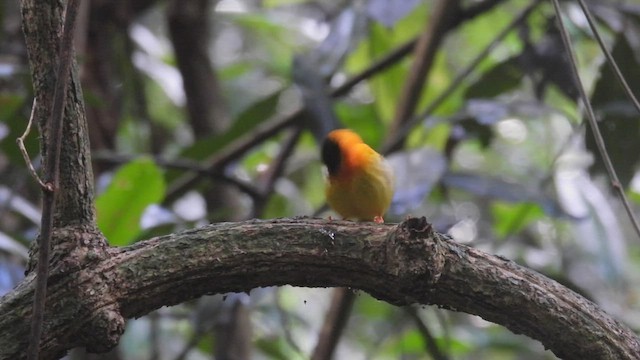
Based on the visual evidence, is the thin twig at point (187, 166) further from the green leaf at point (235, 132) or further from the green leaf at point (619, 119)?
the green leaf at point (619, 119)

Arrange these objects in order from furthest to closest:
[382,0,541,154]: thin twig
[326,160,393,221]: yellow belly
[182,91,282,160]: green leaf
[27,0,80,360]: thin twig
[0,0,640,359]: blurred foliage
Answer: [182,91,282,160]: green leaf < [382,0,541,154]: thin twig < [0,0,640,359]: blurred foliage < [326,160,393,221]: yellow belly < [27,0,80,360]: thin twig

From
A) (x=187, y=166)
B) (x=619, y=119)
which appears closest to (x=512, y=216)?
(x=619, y=119)

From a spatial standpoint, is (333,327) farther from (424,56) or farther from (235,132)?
(424,56)

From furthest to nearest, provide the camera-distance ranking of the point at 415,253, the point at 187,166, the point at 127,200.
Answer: the point at 187,166 → the point at 127,200 → the point at 415,253

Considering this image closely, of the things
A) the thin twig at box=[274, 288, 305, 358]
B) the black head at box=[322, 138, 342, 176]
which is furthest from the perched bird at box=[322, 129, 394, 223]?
the thin twig at box=[274, 288, 305, 358]

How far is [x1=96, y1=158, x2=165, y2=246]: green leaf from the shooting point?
1.77 meters

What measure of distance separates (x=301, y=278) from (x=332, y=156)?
60 cm

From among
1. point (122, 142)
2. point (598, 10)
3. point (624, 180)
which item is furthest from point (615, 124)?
point (122, 142)

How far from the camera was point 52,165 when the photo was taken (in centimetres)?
81

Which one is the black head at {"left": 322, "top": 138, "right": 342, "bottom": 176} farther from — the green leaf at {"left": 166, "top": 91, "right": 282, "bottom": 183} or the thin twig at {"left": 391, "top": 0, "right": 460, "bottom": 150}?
the green leaf at {"left": 166, "top": 91, "right": 282, "bottom": 183}

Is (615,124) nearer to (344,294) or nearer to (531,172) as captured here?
(344,294)

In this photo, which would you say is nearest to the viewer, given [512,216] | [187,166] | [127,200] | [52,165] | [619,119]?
[52,165]

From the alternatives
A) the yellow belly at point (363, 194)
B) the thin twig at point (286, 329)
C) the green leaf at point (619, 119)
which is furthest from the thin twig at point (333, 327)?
the green leaf at point (619, 119)

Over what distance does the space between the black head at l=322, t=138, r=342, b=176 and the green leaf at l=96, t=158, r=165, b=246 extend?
392 mm
